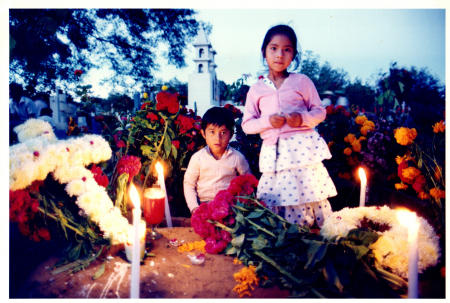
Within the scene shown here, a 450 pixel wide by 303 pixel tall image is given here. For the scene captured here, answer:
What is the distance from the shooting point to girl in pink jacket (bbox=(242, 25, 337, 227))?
168 centimetres

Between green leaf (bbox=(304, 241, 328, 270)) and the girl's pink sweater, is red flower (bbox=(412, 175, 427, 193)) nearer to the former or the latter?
the girl's pink sweater

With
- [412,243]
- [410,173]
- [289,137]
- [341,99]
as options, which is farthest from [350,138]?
[341,99]

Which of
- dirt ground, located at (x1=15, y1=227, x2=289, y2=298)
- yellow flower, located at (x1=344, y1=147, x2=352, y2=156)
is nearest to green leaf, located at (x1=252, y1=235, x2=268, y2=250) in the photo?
dirt ground, located at (x1=15, y1=227, x2=289, y2=298)

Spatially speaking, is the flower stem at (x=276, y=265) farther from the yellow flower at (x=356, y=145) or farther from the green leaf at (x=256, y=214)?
the yellow flower at (x=356, y=145)

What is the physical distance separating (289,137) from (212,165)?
60cm

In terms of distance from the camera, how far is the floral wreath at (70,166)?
1.24 metres

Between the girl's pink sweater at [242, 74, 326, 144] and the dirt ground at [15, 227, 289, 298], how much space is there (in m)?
0.82

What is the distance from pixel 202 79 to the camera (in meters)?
3.25

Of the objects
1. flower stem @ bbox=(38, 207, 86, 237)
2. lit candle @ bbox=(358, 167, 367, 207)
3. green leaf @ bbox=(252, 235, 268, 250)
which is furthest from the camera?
lit candle @ bbox=(358, 167, 367, 207)

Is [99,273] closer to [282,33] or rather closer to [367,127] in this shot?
[282,33]

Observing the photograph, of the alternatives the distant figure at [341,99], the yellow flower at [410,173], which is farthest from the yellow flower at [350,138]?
the distant figure at [341,99]

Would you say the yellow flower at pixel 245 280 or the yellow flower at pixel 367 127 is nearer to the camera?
the yellow flower at pixel 245 280

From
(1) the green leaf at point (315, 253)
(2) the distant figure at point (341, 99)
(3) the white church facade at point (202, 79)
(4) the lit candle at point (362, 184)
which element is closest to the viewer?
(1) the green leaf at point (315, 253)

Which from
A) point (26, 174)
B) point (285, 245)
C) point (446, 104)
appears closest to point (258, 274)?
point (285, 245)
